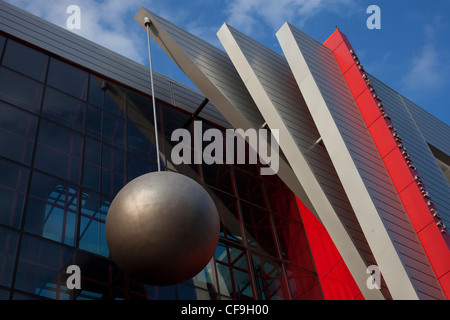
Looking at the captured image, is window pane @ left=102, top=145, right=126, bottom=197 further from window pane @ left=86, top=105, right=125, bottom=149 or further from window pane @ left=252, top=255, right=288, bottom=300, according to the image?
window pane @ left=252, top=255, right=288, bottom=300

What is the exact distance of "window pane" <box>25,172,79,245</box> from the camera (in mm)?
12219

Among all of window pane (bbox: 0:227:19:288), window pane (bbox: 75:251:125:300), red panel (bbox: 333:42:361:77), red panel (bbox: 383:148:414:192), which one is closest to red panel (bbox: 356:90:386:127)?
red panel (bbox: 383:148:414:192)

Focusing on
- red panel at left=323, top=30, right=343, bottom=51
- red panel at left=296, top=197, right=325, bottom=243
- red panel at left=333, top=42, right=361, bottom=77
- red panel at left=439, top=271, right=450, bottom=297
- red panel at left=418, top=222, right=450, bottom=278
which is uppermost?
red panel at left=323, top=30, right=343, bottom=51

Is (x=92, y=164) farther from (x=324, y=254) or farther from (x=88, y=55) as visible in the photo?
(x=324, y=254)

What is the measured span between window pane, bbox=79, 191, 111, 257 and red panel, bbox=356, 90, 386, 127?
269 inches

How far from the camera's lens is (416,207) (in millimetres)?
12547

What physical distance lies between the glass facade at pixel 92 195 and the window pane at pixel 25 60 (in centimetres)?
3

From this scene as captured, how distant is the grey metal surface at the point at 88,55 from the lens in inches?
647

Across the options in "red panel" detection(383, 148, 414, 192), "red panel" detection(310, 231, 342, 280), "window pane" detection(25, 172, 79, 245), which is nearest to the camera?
"window pane" detection(25, 172, 79, 245)

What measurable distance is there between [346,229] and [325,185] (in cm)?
119

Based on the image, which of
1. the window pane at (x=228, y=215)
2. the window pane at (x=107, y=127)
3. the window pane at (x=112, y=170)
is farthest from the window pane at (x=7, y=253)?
the window pane at (x=228, y=215)

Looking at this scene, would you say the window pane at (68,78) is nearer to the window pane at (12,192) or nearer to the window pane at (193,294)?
the window pane at (12,192)

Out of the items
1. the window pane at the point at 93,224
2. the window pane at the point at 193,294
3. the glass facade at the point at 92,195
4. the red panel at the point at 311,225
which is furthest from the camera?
the red panel at the point at 311,225

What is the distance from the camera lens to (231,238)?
15.6 m
